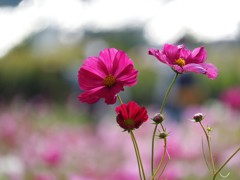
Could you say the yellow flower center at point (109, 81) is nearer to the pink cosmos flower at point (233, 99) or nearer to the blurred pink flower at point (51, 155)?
the blurred pink flower at point (51, 155)

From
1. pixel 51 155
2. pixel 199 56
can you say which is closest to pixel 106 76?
pixel 199 56

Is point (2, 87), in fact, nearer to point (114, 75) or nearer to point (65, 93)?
point (65, 93)

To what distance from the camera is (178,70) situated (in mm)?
864

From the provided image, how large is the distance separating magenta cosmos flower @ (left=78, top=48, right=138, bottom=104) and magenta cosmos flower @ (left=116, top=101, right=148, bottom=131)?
2 cm

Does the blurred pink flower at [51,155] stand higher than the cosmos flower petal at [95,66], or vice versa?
the blurred pink flower at [51,155]

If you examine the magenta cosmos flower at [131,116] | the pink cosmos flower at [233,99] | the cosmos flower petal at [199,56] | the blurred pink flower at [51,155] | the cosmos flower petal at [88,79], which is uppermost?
the pink cosmos flower at [233,99]

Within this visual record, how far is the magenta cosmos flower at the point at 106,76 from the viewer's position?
2.81 ft

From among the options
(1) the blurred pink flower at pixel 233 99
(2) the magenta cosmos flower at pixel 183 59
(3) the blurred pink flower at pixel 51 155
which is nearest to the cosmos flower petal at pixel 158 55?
(2) the magenta cosmos flower at pixel 183 59

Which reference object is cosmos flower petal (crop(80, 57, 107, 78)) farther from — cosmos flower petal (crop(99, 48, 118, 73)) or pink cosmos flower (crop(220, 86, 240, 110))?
pink cosmos flower (crop(220, 86, 240, 110))

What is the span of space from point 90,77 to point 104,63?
1.1 inches

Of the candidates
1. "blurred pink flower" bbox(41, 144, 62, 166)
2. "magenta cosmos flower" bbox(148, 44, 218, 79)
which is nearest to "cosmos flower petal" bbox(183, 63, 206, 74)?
"magenta cosmos flower" bbox(148, 44, 218, 79)

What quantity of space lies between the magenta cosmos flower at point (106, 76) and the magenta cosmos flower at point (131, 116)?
2cm

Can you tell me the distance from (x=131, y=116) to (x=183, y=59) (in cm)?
11

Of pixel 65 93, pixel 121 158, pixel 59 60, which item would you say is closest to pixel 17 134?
pixel 121 158
